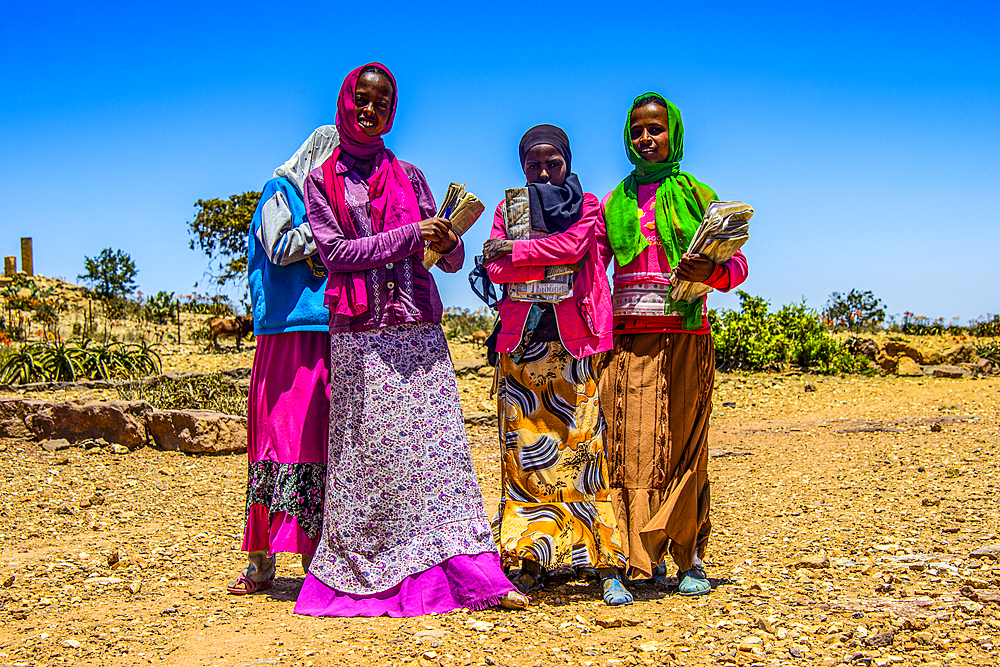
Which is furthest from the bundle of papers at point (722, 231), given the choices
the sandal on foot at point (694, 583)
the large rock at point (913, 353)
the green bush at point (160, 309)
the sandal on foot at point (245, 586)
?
the green bush at point (160, 309)

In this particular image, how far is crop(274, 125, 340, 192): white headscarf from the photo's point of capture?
387 centimetres

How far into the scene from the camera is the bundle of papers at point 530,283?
144 inches

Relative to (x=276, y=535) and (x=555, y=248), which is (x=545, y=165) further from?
(x=276, y=535)

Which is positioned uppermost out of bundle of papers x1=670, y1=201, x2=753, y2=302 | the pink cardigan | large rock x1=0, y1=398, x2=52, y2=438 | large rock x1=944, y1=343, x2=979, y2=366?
bundle of papers x1=670, y1=201, x2=753, y2=302

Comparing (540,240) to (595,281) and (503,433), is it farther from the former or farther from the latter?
(503,433)

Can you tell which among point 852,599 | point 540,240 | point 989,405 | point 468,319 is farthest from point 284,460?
point 468,319

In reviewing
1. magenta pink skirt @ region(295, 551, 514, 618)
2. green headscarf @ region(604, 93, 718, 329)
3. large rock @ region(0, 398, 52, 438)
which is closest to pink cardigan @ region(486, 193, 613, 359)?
green headscarf @ region(604, 93, 718, 329)

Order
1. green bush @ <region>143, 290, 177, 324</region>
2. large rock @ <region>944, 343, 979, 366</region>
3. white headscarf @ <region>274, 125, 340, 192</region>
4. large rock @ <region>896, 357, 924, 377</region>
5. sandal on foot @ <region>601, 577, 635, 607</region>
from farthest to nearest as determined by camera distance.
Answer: green bush @ <region>143, 290, 177, 324</region> → large rock @ <region>944, 343, 979, 366</region> → large rock @ <region>896, 357, 924, 377</region> → white headscarf @ <region>274, 125, 340, 192</region> → sandal on foot @ <region>601, 577, 635, 607</region>

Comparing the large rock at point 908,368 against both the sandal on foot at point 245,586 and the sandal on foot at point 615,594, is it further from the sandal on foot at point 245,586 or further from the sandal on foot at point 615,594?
the sandal on foot at point 245,586

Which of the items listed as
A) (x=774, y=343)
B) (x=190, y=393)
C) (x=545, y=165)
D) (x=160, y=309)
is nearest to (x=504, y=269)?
(x=545, y=165)

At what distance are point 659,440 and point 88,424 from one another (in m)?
5.61

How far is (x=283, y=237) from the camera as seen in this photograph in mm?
3652

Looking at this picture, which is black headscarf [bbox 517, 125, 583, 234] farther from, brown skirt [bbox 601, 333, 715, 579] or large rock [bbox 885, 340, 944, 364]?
large rock [bbox 885, 340, 944, 364]

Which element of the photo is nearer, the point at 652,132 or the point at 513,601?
the point at 513,601
